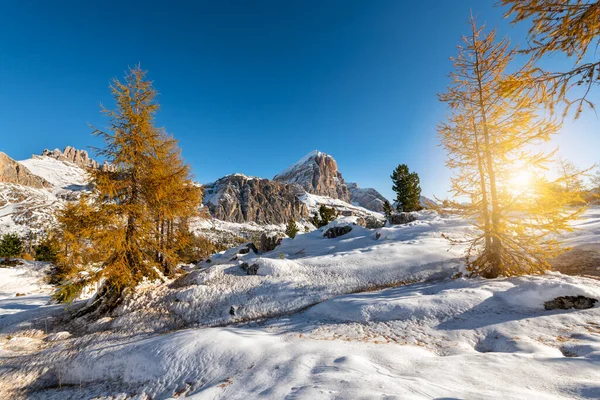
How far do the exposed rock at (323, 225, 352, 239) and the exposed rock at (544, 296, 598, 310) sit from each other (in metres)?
16.1

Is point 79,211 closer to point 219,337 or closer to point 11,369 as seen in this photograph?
point 11,369

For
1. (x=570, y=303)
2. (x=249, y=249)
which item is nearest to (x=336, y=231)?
(x=249, y=249)

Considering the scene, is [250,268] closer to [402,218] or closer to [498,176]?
[498,176]

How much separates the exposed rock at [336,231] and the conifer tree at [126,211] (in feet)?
47.1

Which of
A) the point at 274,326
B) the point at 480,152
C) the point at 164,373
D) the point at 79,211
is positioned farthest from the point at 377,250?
the point at 79,211

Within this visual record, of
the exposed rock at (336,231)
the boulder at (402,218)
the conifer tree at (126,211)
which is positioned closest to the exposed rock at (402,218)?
the boulder at (402,218)

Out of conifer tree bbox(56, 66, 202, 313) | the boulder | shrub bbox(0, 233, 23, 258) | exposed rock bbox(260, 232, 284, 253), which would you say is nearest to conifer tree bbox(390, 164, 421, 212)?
the boulder

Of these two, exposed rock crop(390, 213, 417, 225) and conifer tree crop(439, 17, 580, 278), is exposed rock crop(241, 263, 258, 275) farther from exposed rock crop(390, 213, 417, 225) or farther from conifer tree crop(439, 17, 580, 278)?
exposed rock crop(390, 213, 417, 225)

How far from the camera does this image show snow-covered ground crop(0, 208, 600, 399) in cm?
358

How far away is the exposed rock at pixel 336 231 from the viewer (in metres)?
22.2

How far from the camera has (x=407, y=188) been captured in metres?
34.5

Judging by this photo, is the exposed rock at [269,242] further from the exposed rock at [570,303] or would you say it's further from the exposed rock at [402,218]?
the exposed rock at [570,303]

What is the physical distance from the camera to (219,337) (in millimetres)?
6168

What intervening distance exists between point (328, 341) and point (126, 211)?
9.31 meters
